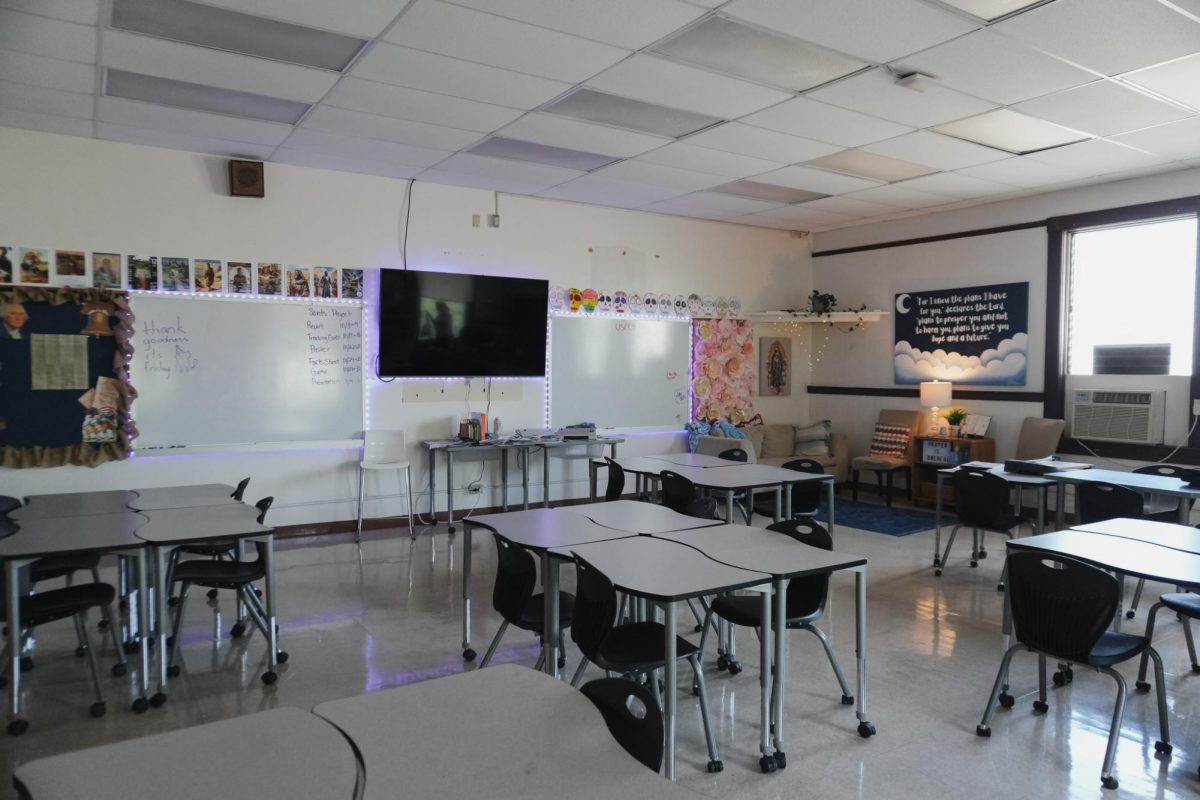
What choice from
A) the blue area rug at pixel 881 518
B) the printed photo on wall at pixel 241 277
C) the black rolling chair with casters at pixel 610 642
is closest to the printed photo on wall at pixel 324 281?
the printed photo on wall at pixel 241 277

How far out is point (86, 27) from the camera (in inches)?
150

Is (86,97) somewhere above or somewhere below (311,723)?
above

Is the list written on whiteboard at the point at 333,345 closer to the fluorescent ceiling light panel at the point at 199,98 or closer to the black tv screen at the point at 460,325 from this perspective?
the black tv screen at the point at 460,325

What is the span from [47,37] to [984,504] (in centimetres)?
631

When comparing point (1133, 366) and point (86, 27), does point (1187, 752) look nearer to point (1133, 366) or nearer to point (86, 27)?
point (1133, 366)

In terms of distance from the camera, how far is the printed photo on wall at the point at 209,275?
20.1 feet

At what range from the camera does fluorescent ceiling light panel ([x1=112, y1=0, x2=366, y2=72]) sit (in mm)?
3680

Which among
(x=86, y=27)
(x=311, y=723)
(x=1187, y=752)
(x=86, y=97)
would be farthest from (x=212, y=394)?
(x=1187, y=752)

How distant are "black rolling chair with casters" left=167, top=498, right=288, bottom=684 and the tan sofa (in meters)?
5.58

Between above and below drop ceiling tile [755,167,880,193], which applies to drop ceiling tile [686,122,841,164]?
below

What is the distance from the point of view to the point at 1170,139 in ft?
18.4

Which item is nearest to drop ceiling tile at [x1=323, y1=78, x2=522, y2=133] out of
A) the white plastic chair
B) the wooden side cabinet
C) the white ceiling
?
the white ceiling

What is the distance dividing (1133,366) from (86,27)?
8.13 m

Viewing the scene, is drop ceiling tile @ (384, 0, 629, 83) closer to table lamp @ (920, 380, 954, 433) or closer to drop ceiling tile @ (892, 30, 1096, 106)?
drop ceiling tile @ (892, 30, 1096, 106)
